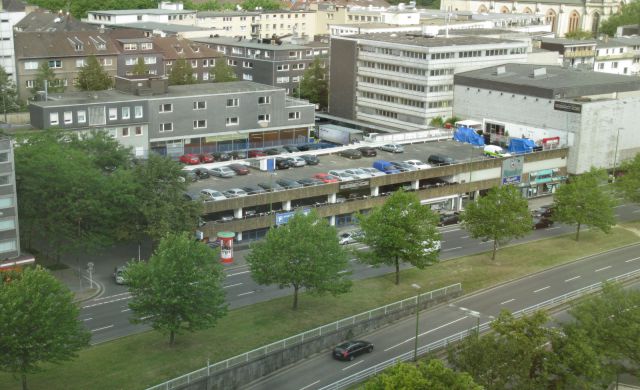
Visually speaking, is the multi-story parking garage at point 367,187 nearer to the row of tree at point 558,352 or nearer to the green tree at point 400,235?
the green tree at point 400,235

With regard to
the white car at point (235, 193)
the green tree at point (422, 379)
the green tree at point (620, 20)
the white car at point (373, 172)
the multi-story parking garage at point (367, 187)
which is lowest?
the multi-story parking garage at point (367, 187)

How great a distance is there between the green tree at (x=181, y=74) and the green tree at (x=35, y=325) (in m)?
70.1

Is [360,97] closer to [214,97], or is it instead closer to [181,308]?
[214,97]

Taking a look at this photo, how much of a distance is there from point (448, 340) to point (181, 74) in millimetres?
68955

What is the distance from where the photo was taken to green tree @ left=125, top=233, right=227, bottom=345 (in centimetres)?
5028

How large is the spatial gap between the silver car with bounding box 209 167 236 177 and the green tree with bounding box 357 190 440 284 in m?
18.9

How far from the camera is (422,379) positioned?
1512 inches

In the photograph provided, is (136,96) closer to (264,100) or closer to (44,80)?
(264,100)

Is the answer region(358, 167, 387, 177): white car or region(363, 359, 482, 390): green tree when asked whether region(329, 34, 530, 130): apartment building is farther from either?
region(363, 359, 482, 390): green tree

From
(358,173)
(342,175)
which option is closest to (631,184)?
(358,173)

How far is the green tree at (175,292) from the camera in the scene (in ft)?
165

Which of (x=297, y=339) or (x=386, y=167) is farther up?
(x=386, y=167)

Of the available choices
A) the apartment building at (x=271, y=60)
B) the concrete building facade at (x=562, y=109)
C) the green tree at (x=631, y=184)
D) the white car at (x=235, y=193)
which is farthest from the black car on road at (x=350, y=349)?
the apartment building at (x=271, y=60)

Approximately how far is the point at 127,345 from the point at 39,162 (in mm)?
18321
